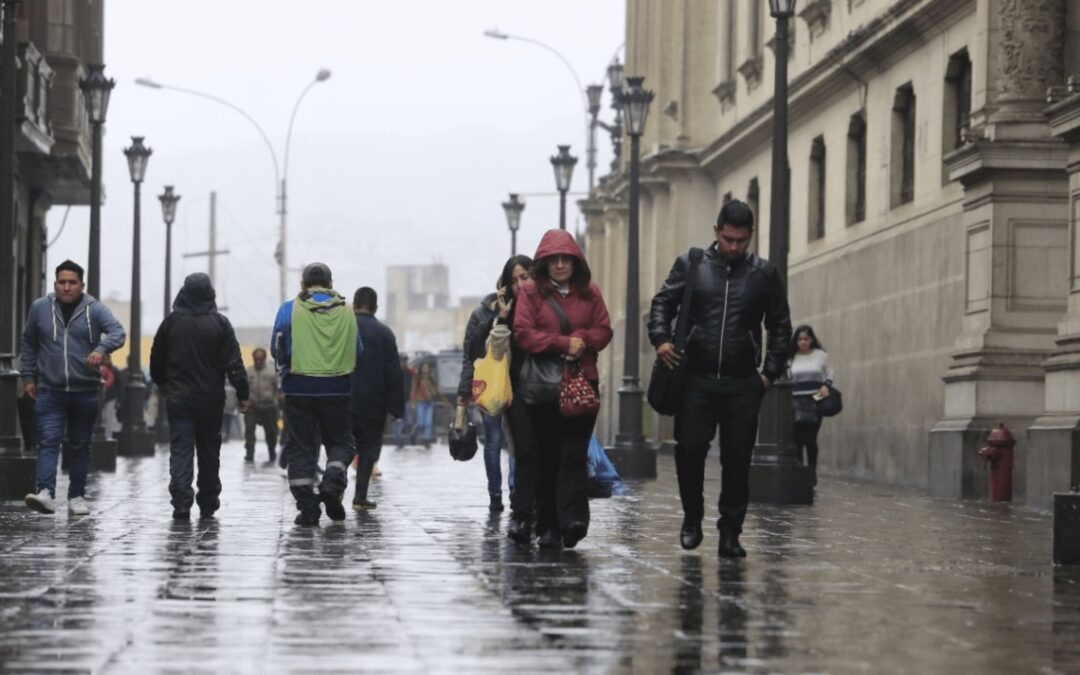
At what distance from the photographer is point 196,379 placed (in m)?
16.8

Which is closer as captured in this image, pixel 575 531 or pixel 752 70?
pixel 575 531

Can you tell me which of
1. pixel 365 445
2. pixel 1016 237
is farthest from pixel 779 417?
pixel 365 445

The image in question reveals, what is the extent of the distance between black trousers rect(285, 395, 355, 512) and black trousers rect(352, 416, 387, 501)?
213 centimetres

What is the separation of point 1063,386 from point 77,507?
26.6 feet

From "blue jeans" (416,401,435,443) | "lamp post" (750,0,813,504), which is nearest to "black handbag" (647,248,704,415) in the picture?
"lamp post" (750,0,813,504)

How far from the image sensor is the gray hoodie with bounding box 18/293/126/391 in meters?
16.9

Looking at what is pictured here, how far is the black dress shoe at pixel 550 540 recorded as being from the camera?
1342 centimetres

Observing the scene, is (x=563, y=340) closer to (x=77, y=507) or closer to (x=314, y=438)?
(x=314, y=438)

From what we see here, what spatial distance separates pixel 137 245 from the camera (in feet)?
130

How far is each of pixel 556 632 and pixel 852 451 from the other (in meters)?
22.2

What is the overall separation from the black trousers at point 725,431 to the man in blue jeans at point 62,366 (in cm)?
525

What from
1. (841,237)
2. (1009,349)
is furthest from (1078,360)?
(841,237)

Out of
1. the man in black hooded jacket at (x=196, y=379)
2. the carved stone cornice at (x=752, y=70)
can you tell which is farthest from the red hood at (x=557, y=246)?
the carved stone cornice at (x=752, y=70)

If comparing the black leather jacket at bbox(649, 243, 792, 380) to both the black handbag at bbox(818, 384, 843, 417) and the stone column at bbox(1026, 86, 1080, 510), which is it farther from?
the black handbag at bbox(818, 384, 843, 417)
